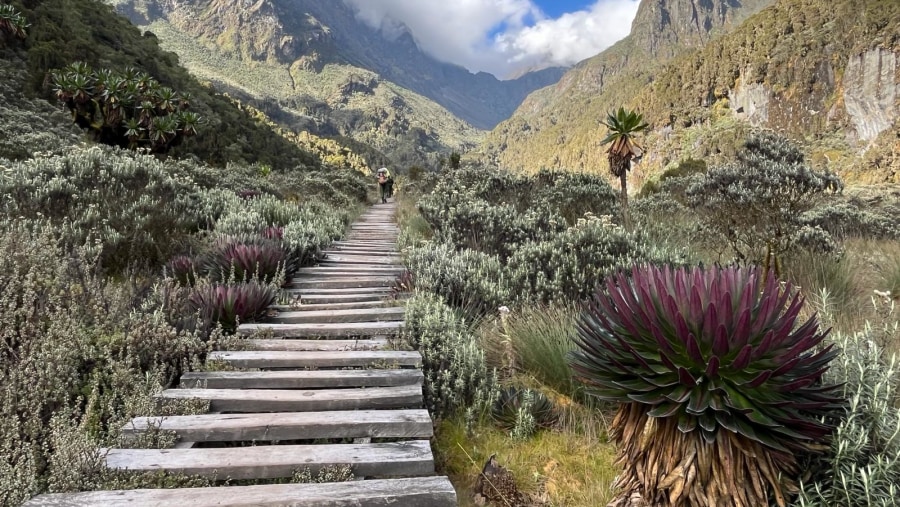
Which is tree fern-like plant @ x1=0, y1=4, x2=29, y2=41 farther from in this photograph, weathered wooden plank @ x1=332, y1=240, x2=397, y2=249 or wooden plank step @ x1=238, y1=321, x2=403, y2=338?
wooden plank step @ x1=238, y1=321, x2=403, y2=338

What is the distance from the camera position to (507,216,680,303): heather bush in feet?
16.1

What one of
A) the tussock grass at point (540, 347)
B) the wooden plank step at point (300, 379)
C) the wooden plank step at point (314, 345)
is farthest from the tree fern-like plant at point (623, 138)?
the wooden plank step at point (300, 379)

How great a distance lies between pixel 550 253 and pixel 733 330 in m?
3.46

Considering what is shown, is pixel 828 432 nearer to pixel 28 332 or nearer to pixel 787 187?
pixel 28 332

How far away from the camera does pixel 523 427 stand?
2.99 metres

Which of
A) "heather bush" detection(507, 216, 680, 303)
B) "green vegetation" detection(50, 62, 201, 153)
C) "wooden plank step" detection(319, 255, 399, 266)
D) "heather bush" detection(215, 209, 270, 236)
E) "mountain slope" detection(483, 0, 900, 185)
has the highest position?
"mountain slope" detection(483, 0, 900, 185)

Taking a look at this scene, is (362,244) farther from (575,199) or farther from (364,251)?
(575,199)

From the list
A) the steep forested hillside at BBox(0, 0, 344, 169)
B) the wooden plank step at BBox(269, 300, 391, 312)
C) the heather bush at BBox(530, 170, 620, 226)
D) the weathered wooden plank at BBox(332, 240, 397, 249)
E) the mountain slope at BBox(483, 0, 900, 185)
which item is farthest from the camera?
the mountain slope at BBox(483, 0, 900, 185)

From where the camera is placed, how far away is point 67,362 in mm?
2887

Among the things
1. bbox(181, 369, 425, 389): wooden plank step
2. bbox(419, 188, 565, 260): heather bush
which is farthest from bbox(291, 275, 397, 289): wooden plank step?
bbox(181, 369, 425, 389): wooden plank step

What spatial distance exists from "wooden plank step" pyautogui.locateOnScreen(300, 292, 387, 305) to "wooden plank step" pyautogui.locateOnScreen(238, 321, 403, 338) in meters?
0.90

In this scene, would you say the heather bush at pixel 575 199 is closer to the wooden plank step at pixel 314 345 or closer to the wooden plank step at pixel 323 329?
the wooden plank step at pixel 323 329

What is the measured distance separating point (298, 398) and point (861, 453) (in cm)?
298

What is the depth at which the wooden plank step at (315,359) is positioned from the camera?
3674 millimetres
